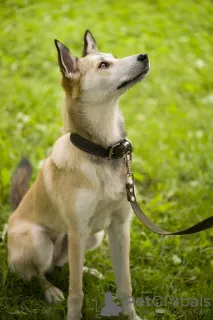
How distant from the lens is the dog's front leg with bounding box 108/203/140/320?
289 cm

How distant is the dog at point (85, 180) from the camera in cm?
267

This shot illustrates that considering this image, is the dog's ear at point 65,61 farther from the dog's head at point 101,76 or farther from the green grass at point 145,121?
the green grass at point 145,121

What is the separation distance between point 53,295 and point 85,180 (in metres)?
0.99

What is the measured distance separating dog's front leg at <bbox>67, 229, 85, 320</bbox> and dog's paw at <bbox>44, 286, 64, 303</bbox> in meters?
0.30

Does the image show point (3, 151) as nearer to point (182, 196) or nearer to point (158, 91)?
point (182, 196)

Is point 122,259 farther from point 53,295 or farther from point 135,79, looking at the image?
point 135,79

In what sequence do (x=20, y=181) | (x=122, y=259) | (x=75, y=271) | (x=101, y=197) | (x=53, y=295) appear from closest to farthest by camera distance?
1. (x=101, y=197)
2. (x=75, y=271)
3. (x=122, y=259)
4. (x=53, y=295)
5. (x=20, y=181)

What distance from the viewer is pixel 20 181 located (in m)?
3.42

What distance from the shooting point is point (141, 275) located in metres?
3.33

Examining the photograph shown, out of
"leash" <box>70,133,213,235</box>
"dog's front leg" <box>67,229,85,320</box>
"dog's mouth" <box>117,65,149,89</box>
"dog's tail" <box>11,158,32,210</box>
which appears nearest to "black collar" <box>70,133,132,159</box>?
"leash" <box>70,133,213,235</box>

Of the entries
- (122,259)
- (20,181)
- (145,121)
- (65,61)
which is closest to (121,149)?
(65,61)

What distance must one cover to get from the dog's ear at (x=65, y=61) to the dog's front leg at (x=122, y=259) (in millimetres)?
993

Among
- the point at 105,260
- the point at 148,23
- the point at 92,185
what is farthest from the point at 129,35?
the point at 92,185

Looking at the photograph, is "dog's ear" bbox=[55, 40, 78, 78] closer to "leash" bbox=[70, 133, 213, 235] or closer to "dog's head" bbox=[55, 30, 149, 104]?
"dog's head" bbox=[55, 30, 149, 104]
